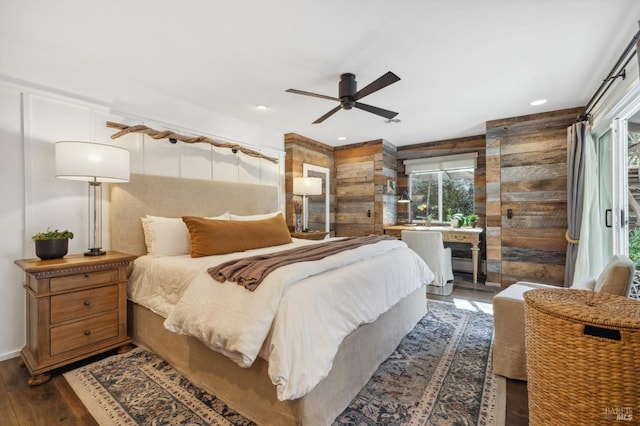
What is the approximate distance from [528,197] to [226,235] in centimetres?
402

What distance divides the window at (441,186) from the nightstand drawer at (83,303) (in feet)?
16.6

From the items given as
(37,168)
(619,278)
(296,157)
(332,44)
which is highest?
(332,44)

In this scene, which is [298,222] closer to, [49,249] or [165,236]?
[165,236]

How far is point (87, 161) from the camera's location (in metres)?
2.23

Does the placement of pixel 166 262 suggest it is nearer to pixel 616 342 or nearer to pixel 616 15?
pixel 616 342

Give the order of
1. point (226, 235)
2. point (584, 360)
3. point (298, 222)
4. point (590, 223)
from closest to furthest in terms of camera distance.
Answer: point (584, 360)
point (226, 235)
point (590, 223)
point (298, 222)

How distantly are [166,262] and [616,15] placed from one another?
3.67 meters

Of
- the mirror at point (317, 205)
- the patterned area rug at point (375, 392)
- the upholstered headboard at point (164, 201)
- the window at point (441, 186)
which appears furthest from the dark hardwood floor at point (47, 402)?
the window at point (441, 186)

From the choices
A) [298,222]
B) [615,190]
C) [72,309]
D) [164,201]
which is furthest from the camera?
[298,222]

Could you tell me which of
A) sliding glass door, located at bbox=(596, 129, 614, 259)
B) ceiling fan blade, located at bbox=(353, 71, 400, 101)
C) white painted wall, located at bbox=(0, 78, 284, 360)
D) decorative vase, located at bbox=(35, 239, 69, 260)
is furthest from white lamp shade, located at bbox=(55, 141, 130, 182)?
sliding glass door, located at bbox=(596, 129, 614, 259)

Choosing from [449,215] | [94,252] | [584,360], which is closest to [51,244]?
[94,252]

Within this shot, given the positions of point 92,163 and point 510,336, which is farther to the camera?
point 92,163

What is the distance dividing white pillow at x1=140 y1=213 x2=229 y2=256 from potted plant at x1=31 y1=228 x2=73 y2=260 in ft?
1.93

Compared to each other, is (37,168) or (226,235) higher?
(37,168)
